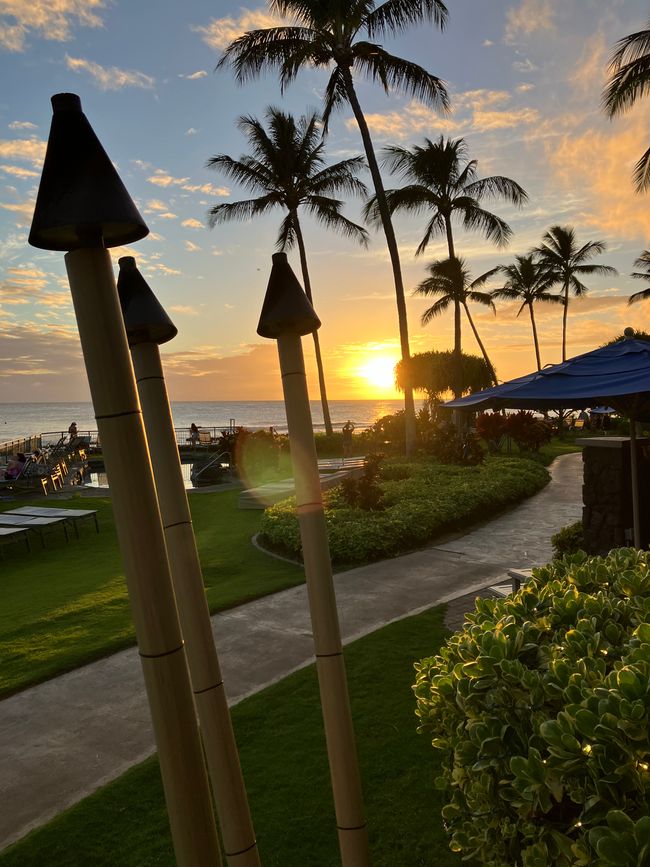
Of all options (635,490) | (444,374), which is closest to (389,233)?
(635,490)

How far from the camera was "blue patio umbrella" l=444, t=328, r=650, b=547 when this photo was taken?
5184mm

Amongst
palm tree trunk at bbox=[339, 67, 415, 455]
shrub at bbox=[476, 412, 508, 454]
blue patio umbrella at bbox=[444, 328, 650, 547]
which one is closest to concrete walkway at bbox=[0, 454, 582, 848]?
blue patio umbrella at bbox=[444, 328, 650, 547]

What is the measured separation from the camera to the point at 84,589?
31.2 feet

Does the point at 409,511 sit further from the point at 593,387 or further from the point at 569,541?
the point at 593,387

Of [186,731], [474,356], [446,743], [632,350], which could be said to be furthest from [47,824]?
[474,356]

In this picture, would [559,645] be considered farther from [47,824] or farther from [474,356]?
[474,356]

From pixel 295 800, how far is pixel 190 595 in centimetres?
280

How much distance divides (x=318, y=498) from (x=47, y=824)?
135 inches

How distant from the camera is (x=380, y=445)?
26953mm

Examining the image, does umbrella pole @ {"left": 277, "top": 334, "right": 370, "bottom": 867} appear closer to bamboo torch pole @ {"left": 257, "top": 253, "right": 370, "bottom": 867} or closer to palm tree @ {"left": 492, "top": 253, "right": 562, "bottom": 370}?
bamboo torch pole @ {"left": 257, "top": 253, "right": 370, "bottom": 867}

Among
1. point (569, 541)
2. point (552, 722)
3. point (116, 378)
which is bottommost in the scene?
point (569, 541)

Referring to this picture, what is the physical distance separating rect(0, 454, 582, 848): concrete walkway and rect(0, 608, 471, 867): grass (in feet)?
0.92

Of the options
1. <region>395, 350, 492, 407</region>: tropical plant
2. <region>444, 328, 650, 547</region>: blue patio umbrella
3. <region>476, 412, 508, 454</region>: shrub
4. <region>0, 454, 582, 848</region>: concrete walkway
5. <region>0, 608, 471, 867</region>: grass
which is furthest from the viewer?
<region>395, 350, 492, 407</region>: tropical plant

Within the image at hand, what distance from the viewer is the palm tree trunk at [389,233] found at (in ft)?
62.7
